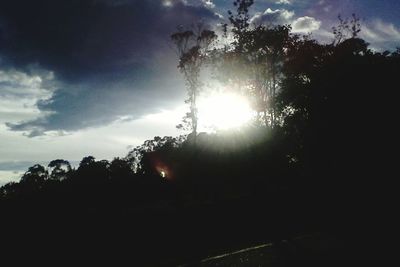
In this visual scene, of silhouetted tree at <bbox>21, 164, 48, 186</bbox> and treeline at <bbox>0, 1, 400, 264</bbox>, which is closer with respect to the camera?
treeline at <bbox>0, 1, 400, 264</bbox>

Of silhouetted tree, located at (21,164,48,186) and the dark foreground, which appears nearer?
the dark foreground

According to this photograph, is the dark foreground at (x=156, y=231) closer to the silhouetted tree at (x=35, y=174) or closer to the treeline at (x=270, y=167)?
the treeline at (x=270, y=167)

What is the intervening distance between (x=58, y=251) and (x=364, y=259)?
1039 cm

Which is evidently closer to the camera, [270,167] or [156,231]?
[156,231]

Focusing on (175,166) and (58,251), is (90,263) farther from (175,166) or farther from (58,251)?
(175,166)

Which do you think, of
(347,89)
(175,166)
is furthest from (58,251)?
(175,166)

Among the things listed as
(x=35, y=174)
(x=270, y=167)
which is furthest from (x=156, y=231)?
(x=35, y=174)

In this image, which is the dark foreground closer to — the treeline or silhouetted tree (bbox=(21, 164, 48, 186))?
the treeline

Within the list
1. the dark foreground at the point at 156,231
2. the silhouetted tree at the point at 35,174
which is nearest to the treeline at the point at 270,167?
the dark foreground at the point at 156,231

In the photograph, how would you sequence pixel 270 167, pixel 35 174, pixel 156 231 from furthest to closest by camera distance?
pixel 35 174 → pixel 270 167 → pixel 156 231

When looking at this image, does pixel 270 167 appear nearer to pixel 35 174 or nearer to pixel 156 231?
pixel 156 231

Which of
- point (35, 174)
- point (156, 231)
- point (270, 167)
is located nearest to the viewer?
point (156, 231)

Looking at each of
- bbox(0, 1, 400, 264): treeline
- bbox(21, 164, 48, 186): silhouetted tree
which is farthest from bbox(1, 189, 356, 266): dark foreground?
bbox(21, 164, 48, 186): silhouetted tree

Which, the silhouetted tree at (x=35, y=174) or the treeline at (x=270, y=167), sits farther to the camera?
the silhouetted tree at (x=35, y=174)
